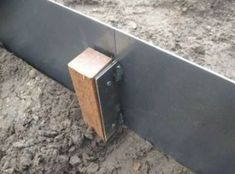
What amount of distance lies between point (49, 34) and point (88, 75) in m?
0.49

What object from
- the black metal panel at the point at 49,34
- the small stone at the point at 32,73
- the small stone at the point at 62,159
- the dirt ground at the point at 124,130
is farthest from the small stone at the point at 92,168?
the small stone at the point at 32,73

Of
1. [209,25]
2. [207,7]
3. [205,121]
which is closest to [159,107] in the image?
[205,121]

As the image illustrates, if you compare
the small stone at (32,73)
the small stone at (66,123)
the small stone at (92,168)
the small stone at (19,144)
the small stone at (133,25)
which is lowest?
the small stone at (92,168)

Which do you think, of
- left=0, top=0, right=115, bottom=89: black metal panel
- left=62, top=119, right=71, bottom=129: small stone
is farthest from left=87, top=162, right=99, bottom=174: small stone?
left=0, top=0, right=115, bottom=89: black metal panel

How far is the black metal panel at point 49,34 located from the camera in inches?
60.4

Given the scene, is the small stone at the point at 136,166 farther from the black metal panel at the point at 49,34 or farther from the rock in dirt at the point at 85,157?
the black metal panel at the point at 49,34

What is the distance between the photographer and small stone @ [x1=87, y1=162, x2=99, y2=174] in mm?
1660

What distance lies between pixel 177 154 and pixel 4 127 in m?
0.93

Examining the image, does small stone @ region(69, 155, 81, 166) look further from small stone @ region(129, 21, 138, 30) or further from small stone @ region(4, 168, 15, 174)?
small stone @ region(129, 21, 138, 30)

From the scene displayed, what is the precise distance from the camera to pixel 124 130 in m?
1.81

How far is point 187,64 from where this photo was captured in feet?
4.05

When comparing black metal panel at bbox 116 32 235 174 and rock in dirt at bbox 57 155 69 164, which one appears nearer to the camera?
black metal panel at bbox 116 32 235 174

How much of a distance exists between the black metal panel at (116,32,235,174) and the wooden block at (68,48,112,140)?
0.37ft

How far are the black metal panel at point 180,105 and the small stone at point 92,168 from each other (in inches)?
12.1
